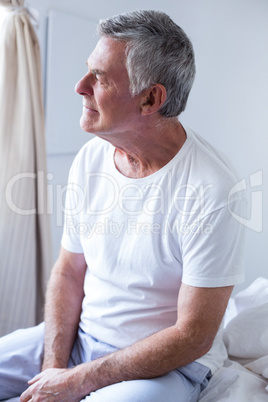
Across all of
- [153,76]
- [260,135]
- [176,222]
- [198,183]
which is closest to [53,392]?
[176,222]

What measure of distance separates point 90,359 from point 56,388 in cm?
16

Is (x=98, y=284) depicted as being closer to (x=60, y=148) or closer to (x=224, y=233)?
(x=224, y=233)

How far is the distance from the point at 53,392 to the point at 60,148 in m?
1.42

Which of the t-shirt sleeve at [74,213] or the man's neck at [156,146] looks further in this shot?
the t-shirt sleeve at [74,213]

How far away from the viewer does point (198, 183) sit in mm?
1257

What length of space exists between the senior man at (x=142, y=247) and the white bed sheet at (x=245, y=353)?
46 mm

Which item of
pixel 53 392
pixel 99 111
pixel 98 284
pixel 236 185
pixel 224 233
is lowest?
pixel 53 392

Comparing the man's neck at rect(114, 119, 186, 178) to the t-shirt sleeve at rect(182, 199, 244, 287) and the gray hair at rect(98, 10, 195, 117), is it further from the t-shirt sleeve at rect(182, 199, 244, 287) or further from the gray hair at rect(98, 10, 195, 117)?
the t-shirt sleeve at rect(182, 199, 244, 287)

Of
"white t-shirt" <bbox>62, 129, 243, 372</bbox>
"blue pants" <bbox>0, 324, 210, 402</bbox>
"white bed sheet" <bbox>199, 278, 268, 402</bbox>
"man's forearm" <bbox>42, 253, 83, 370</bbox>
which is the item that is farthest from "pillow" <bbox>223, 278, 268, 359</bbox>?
"man's forearm" <bbox>42, 253, 83, 370</bbox>

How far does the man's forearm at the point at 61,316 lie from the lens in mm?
1390

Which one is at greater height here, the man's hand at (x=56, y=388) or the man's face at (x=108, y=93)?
the man's face at (x=108, y=93)

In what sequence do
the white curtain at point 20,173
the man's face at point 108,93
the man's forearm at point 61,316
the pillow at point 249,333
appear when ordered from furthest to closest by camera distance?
the white curtain at point 20,173
the pillow at point 249,333
the man's forearm at point 61,316
the man's face at point 108,93

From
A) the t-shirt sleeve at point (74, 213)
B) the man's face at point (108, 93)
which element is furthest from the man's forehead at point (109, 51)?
the t-shirt sleeve at point (74, 213)

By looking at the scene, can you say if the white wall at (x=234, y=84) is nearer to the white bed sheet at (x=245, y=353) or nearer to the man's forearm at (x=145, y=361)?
the white bed sheet at (x=245, y=353)
